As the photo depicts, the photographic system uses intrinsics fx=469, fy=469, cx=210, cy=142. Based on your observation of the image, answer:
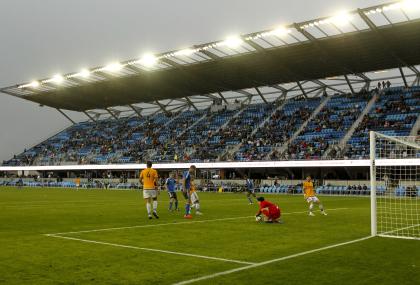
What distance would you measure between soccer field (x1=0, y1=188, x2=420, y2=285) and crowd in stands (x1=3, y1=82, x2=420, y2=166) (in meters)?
30.1

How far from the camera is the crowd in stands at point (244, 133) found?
151ft

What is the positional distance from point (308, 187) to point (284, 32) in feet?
76.0

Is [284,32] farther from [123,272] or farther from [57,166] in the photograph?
[57,166]

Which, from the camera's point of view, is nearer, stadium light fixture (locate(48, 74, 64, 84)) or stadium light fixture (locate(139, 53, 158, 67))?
stadium light fixture (locate(139, 53, 158, 67))

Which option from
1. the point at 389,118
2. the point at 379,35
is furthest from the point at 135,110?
the point at 379,35

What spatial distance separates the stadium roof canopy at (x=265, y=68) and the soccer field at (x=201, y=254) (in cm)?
2634

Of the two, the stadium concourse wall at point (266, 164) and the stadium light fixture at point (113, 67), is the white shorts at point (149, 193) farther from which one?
the stadium light fixture at point (113, 67)

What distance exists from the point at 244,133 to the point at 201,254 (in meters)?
47.0

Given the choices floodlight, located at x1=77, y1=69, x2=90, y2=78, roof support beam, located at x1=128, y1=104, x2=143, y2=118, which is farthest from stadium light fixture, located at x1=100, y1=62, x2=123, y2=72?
roof support beam, located at x1=128, y1=104, x2=143, y2=118

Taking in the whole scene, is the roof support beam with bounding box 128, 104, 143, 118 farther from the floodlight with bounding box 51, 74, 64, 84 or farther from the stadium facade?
the floodlight with bounding box 51, 74, 64, 84

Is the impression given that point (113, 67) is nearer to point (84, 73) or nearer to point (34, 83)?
point (84, 73)

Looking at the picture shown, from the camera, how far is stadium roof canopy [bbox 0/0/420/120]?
37.8 metres

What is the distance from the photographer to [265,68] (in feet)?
160

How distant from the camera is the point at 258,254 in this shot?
9.39 m
